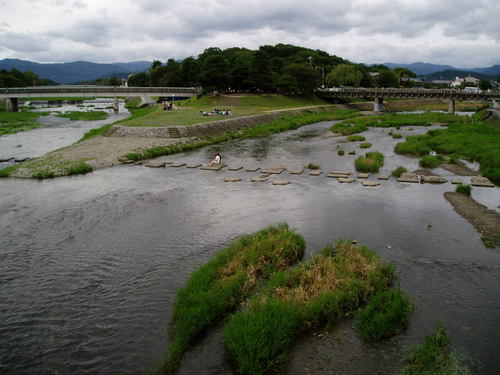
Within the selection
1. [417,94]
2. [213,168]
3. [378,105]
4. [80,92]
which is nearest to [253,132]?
[213,168]

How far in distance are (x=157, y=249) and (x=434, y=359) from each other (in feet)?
35.4

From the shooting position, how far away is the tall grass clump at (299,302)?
9047 mm

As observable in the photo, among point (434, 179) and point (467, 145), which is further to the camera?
point (467, 145)

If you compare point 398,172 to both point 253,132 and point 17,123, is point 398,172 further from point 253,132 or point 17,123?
point 17,123

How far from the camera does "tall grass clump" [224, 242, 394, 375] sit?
29.7 ft

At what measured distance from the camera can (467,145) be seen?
1508 inches

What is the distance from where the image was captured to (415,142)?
137 feet

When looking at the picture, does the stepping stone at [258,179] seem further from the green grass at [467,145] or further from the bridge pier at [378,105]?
the bridge pier at [378,105]

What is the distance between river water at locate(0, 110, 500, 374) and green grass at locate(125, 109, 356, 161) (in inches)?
233

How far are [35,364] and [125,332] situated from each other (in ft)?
7.13

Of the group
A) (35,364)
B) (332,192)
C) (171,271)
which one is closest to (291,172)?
(332,192)

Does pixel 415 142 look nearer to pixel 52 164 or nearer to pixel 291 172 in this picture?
pixel 291 172

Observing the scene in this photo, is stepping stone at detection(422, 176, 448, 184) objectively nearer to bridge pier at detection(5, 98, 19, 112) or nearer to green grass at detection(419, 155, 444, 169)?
green grass at detection(419, 155, 444, 169)

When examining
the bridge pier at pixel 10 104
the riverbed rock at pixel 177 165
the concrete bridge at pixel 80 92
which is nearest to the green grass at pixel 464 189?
the riverbed rock at pixel 177 165
